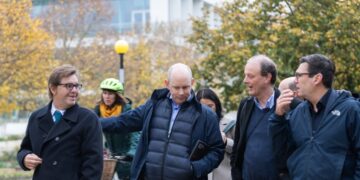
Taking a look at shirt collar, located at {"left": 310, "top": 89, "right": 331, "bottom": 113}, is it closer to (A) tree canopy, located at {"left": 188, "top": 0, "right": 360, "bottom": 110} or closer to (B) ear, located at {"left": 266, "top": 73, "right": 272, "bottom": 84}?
(B) ear, located at {"left": 266, "top": 73, "right": 272, "bottom": 84}

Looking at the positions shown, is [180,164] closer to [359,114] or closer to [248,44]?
[359,114]

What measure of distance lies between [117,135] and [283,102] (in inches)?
127

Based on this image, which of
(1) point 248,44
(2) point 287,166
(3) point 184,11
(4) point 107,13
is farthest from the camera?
(3) point 184,11

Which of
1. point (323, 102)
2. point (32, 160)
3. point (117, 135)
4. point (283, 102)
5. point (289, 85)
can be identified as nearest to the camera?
point (323, 102)

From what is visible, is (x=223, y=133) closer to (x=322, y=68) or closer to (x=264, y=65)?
(x=264, y=65)

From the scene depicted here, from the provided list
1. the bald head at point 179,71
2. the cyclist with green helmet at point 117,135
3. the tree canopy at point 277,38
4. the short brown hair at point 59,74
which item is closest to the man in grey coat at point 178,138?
the bald head at point 179,71

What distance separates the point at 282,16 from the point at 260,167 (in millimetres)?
10018

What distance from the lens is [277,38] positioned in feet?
47.9

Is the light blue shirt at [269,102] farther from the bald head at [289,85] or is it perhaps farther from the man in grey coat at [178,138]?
the man in grey coat at [178,138]

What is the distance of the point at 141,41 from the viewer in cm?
3641

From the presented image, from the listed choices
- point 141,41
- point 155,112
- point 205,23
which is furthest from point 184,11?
point 155,112

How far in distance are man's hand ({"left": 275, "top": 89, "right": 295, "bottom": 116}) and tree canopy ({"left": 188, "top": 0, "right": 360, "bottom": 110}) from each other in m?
8.02

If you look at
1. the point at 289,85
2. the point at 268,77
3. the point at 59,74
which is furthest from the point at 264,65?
the point at 59,74

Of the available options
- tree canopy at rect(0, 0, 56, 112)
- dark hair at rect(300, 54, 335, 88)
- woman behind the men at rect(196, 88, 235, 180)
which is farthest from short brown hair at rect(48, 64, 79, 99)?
tree canopy at rect(0, 0, 56, 112)
